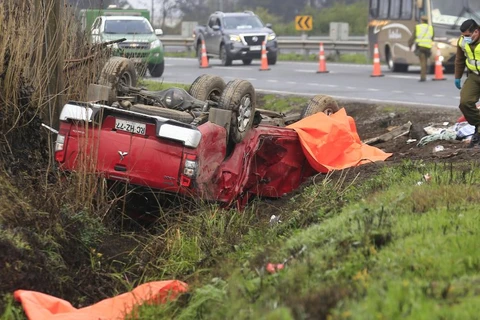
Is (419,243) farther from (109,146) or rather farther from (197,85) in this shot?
(197,85)

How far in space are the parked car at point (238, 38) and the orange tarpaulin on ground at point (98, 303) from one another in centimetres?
2836

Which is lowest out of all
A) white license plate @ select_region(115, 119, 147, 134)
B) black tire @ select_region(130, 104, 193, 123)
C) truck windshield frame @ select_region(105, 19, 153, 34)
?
truck windshield frame @ select_region(105, 19, 153, 34)

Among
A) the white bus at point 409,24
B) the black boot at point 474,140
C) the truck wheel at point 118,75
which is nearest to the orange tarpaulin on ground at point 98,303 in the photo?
the truck wheel at point 118,75

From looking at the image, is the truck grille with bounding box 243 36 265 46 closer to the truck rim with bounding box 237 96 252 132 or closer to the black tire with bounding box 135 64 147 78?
the black tire with bounding box 135 64 147 78

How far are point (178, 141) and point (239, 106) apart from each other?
3.71ft

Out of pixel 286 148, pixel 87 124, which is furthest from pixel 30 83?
pixel 286 148

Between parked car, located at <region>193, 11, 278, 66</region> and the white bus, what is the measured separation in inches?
151

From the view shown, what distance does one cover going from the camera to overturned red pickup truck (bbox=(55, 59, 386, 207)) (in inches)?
344

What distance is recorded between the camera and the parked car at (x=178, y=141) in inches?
344

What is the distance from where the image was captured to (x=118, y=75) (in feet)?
33.0

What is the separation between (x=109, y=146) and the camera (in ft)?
29.3

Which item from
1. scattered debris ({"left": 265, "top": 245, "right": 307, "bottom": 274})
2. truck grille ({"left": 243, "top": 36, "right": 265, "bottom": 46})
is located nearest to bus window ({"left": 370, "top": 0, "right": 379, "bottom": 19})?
truck grille ({"left": 243, "top": 36, "right": 265, "bottom": 46})

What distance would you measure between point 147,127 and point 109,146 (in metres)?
0.40

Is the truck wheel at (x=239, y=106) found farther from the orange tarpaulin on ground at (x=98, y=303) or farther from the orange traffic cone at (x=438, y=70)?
the orange traffic cone at (x=438, y=70)
